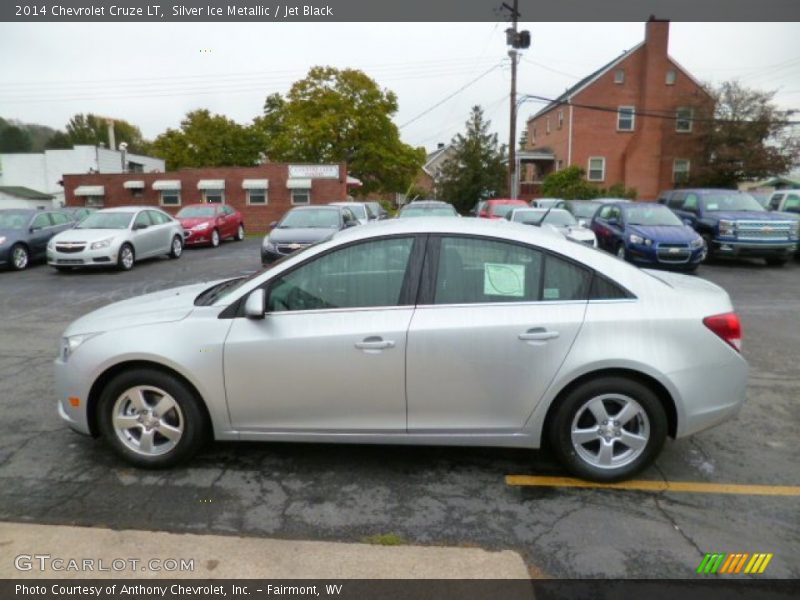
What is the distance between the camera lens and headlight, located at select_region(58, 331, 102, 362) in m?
3.67

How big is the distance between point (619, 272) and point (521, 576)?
1.90m

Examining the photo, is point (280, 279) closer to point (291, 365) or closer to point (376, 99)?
point (291, 365)

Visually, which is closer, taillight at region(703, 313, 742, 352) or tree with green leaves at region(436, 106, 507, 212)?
taillight at region(703, 313, 742, 352)

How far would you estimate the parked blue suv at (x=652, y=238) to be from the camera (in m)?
12.0

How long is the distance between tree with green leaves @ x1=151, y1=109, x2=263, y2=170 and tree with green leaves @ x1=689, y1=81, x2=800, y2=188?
43.3 meters

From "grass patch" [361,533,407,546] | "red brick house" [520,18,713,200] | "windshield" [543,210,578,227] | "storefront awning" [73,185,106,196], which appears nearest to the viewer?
"grass patch" [361,533,407,546]

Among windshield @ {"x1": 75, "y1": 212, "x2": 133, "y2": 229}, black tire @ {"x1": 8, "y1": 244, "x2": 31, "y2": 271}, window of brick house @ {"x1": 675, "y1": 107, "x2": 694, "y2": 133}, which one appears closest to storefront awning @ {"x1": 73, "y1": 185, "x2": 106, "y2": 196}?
black tire @ {"x1": 8, "y1": 244, "x2": 31, "y2": 271}

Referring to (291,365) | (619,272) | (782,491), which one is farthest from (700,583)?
(291,365)

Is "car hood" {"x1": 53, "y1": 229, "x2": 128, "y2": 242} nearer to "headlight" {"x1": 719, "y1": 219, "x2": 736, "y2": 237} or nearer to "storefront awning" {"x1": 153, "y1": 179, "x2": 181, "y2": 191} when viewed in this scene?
"headlight" {"x1": 719, "y1": 219, "x2": 736, "y2": 237}

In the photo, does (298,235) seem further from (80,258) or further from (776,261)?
(776,261)

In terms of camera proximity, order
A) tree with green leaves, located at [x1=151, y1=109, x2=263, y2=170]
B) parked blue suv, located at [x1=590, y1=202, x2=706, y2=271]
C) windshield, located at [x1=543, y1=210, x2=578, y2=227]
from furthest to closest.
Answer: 1. tree with green leaves, located at [x1=151, y1=109, x2=263, y2=170]
2. windshield, located at [x1=543, y1=210, x2=578, y2=227]
3. parked blue suv, located at [x1=590, y1=202, x2=706, y2=271]

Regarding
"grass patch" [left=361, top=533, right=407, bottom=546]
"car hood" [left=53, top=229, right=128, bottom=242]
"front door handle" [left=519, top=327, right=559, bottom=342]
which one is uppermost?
"car hood" [left=53, top=229, right=128, bottom=242]

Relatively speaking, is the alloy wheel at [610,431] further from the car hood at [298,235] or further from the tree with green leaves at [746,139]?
the tree with green leaves at [746,139]

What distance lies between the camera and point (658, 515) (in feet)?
10.6
